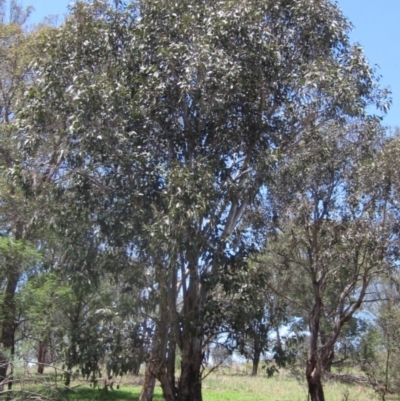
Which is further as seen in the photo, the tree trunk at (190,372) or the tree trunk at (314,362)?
the tree trunk at (314,362)

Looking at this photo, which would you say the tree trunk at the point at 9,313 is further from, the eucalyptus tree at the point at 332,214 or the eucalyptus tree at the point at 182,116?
the eucalyptus tree at the point at 332,214

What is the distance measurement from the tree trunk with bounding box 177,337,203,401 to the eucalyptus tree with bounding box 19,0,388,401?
28 mm

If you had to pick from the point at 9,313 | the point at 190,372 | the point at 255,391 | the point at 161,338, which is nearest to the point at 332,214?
the point at 190,372

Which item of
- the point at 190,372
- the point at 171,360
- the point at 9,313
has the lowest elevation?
the point at 190,372

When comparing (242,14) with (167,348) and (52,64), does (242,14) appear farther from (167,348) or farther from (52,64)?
(167,348)

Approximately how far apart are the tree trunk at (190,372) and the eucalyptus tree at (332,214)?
13.6ft

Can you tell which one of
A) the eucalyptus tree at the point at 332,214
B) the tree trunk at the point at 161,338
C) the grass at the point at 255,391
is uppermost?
the eucalyptus tree at the point at 332,214

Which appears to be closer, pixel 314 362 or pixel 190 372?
pixel 190 372

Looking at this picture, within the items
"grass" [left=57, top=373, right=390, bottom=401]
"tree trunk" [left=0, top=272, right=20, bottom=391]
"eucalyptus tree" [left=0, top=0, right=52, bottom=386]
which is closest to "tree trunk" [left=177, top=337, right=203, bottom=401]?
"eucalyptus tree" [left=0, top=0, right=52, bottom=386]

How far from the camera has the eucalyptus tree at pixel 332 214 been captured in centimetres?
1455

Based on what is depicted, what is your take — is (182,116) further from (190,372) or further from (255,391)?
(255,391)

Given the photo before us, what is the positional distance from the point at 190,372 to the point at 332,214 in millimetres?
6155

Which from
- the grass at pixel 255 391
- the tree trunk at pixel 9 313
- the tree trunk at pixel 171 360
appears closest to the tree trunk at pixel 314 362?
the grass at pixel 255 391

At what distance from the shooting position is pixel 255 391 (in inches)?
1042
